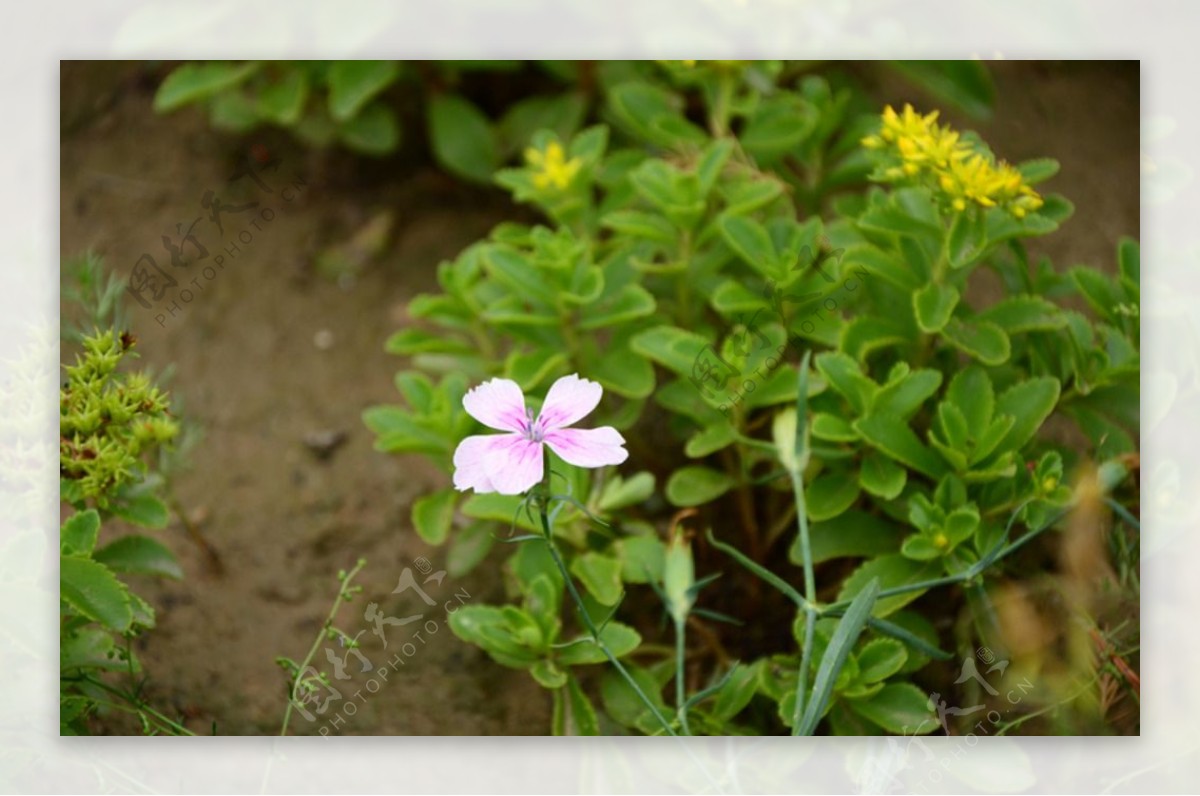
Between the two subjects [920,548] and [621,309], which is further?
[621,309]

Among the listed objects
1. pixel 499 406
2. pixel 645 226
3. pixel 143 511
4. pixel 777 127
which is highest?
pixel 777 127

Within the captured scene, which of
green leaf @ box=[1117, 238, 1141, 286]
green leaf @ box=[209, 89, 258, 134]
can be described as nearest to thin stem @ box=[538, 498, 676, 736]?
green leaf @ box=[1117, 238, 1141, 286]

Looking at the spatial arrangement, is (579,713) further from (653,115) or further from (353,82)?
(353,82)

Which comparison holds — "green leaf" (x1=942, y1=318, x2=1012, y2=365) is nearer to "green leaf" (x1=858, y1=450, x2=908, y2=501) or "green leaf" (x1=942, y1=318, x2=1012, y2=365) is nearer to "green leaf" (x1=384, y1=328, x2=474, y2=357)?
"green leaf" (x1=858, y1=450, x2=908, y2=501)

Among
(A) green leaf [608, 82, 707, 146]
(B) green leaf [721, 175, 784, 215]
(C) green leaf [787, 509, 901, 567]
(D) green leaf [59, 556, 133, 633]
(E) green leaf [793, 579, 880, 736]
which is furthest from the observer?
(A) green leaf [608, 82, 707, 146]

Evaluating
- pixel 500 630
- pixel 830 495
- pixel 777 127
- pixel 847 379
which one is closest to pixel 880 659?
pixel 830 495

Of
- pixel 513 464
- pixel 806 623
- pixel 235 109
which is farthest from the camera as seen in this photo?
pixel 235 109
